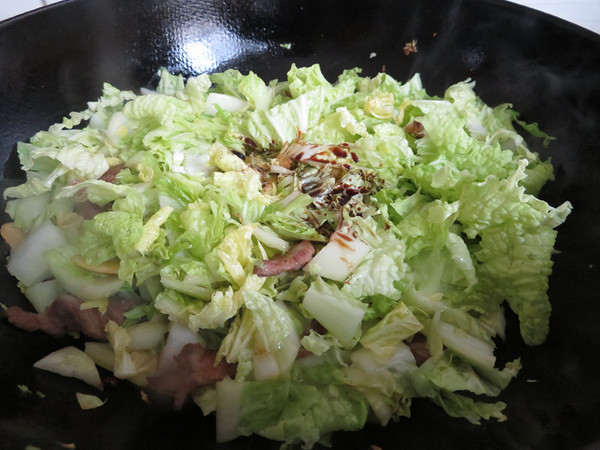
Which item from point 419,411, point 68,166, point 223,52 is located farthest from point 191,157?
point 419,411

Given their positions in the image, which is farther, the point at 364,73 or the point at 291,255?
the point at 364,73

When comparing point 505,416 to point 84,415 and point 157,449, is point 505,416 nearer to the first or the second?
point 157,449

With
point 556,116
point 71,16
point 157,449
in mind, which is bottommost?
point 157,449

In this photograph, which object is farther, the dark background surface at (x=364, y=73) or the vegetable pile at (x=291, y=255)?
the vegetable pile at (x=291, y=255)

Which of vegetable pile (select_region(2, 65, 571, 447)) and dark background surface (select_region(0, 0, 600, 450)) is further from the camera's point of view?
vegetable pile (select_region(2, 65, 571, 447))
